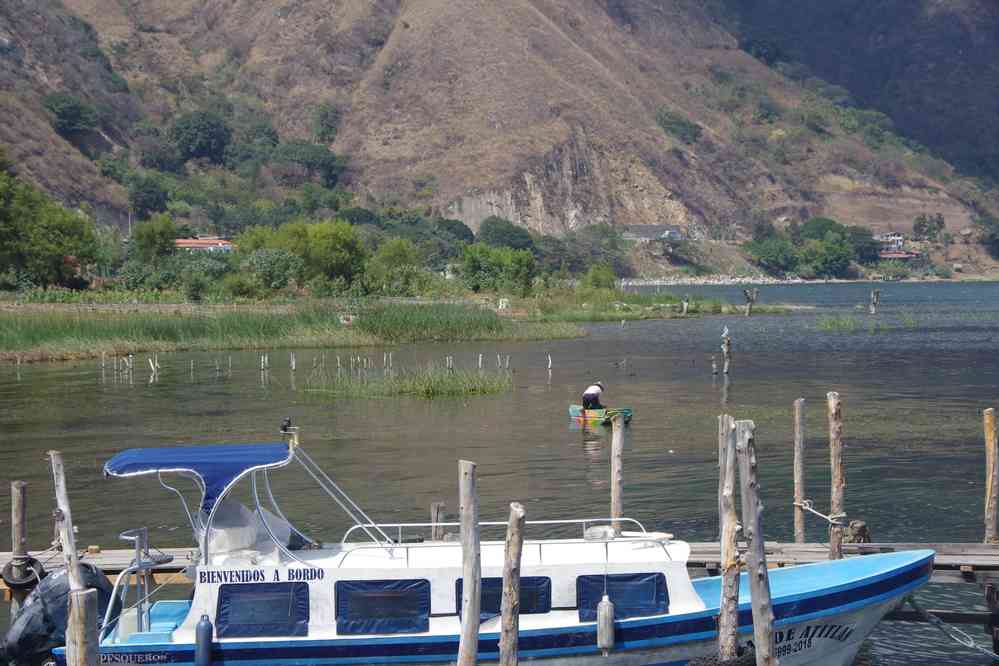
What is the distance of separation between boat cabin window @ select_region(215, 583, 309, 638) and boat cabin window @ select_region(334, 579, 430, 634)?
0.47 metres

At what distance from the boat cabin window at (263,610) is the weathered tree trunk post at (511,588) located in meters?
2.73

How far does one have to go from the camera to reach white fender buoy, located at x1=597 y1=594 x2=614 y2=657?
16391mm

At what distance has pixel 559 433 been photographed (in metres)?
40.8

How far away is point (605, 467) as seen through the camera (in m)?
34.5

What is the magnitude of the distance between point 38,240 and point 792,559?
3156 inches

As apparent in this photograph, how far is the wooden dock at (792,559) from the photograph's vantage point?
19.4 metres

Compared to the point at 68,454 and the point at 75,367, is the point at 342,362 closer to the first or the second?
the point at 75,367

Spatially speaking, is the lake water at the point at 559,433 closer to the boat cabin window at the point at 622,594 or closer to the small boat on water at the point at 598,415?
the small boat on water at the point at 598,415

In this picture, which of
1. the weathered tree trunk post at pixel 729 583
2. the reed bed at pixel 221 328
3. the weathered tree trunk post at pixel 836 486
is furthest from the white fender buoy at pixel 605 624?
the reed bed at pixel 221 328

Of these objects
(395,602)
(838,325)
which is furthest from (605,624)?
(838,325)

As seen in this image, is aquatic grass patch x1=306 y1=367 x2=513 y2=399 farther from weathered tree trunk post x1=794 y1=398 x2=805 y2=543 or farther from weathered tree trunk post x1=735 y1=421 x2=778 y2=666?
weathered tree trunk post x1=735 y1=421 x2=778 y2=666

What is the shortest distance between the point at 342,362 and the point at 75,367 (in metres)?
→ 12.2

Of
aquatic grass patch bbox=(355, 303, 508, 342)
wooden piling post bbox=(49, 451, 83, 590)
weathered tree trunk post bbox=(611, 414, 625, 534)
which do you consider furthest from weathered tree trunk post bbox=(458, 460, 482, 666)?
aquatic grass patch bbox=(355, 303, 508, 342)

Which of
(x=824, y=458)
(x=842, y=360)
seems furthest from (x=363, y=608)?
(x=842, y=360)
